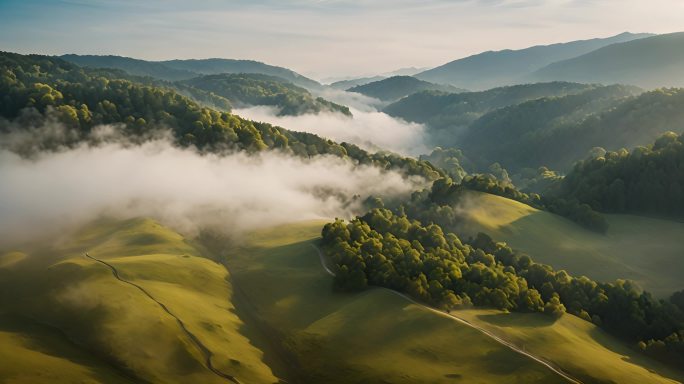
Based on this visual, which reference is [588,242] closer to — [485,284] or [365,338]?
[485,284]

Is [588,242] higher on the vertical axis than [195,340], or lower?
lower

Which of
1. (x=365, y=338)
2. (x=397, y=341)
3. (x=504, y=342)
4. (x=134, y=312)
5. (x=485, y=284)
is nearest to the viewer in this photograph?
(x=504, y=342)

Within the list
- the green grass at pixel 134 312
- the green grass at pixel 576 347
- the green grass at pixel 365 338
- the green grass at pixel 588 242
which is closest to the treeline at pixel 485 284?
the green grass at pixel 576 347

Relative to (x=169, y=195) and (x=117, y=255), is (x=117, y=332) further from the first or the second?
(x=169, y=195)

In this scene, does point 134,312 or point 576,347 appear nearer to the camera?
point 134,312

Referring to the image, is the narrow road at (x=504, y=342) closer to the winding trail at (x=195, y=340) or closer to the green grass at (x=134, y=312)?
the green grass at (x=134, y=312)

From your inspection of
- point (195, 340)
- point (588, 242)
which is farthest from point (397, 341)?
point (588, 242)
